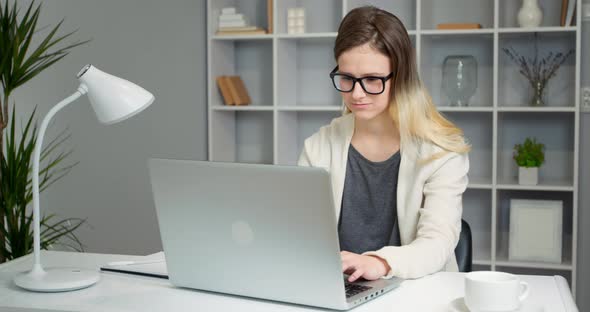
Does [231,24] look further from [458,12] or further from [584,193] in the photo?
[584,193]

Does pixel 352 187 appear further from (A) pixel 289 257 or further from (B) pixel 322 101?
(B) pixel 322 101

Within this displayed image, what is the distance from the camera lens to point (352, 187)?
2.30 metres

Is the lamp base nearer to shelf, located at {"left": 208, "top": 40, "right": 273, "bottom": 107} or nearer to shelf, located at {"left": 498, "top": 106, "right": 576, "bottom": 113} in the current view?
shelf, located at {"left": 498, "top": 106, "right": 576, "bottom": 113}

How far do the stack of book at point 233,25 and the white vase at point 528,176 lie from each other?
4.96 ft

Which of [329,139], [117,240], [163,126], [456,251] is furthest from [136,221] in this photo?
[456,251]

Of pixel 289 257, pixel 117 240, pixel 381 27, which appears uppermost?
pixel 381 27

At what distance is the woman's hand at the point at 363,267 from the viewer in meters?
1.67

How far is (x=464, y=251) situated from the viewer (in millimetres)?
2174

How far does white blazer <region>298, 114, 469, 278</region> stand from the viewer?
1.88m

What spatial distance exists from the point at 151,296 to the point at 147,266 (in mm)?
286

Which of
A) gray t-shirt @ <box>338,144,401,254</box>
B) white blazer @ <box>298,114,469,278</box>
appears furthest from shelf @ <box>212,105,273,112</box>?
gray t-shirt @ <box>338,144,401,254</box>

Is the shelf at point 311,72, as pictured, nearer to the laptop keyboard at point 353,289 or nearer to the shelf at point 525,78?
the shelf at point 525,78

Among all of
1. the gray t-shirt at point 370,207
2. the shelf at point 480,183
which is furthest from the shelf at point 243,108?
the gray t-shirt at point 370,207

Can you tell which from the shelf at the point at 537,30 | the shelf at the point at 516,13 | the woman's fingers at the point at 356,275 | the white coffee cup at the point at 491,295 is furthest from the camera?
the shelf at the point at 516,13
